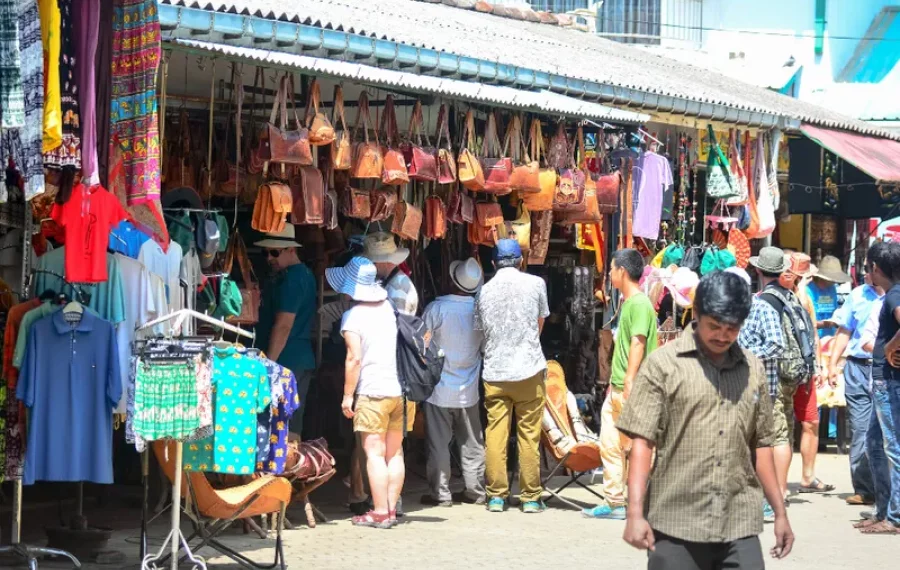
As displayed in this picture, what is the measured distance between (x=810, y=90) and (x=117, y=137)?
25.7m

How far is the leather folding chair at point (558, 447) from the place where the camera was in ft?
37.3

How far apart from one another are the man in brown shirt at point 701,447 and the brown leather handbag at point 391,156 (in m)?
4.96

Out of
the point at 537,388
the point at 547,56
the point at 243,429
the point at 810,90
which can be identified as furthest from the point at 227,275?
the point at 810,90

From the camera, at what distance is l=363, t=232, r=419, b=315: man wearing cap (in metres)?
10.7

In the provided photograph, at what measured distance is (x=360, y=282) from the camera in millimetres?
10258

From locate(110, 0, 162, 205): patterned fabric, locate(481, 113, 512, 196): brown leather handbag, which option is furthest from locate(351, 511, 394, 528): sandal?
locate(110, 0, 162, 205): patterned fabric

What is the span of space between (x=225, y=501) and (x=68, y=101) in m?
2.24

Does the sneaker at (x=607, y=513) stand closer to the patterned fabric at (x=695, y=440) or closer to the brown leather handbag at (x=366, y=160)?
the brown leather handbag at (x=366, y=160)

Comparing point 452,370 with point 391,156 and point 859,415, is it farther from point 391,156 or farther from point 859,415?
point 859,415

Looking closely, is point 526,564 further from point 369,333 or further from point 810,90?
point 810,90

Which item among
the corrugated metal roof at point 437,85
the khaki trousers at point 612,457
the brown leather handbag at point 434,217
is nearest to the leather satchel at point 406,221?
the brown leather handbag at point 434,217

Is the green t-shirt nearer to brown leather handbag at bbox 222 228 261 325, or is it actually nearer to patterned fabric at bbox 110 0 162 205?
brown leather handbag at bbox 222 228 261 325

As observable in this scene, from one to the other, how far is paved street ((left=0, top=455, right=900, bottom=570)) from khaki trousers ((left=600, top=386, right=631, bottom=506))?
23cm


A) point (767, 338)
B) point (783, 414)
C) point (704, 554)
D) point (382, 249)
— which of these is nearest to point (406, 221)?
point (382, 249)
